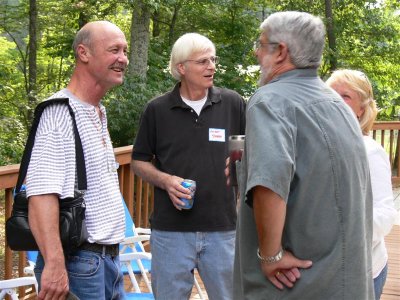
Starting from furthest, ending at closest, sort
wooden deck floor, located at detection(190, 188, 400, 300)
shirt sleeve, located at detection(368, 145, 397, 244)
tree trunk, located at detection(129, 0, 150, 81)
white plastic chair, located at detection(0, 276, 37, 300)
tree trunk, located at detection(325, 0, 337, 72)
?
tree trunk, located at detection(325, 0, 337, 72)
tree trunk, located at detection(129, 0, 150, 81)
wooden deck floor, located at detection(190, 188, 400, 300)
white plastic chair, located at detection(0, 276, 37, 300)
shirt sleeve, located at detection(368, 145, 397, 244)

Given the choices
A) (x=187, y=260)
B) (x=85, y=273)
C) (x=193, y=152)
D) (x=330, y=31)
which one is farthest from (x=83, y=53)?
(x=330, y=31)

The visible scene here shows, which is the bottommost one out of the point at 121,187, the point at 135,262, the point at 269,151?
the point at 135,262

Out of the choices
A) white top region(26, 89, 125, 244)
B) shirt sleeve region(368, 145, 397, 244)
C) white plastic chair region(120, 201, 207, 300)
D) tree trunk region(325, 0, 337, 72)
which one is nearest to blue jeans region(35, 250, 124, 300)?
white top region(26, 89, 125, 244)

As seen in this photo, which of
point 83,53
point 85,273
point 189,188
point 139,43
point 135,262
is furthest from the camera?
point 139,43

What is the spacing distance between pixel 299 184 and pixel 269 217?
0.48 feet

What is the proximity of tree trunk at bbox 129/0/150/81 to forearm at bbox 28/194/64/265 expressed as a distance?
8237mm

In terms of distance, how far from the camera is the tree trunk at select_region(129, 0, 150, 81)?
10.7 m

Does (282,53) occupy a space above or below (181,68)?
above

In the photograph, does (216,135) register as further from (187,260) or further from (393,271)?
(393,271)

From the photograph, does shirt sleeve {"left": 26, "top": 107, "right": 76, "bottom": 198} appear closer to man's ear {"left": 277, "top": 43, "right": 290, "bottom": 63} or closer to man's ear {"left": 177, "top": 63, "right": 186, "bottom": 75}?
man's ear {"left": 277, "top": 43, "right": 290, "bottom": 63}

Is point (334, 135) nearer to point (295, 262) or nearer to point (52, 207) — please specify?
point (295, 262)

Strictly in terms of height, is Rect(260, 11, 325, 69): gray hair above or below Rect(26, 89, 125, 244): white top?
above

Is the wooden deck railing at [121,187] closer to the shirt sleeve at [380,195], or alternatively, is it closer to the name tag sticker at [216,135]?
the name tag sticker at [216,135]

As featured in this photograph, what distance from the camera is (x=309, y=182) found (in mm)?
2129
